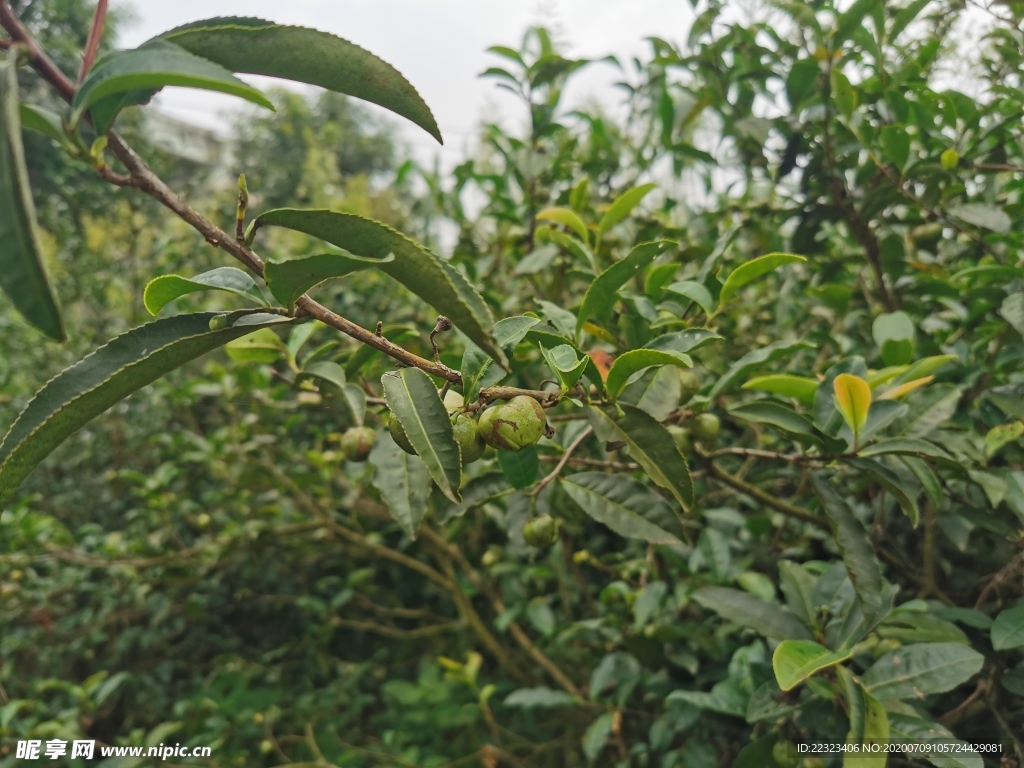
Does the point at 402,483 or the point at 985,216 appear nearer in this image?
the point at 402,483

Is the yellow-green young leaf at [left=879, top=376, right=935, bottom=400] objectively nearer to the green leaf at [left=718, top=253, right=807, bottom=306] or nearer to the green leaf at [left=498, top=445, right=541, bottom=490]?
the green leaf at [left=718, top=253, right=807, bottom=306]

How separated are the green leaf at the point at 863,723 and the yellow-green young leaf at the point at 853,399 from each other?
31 centimetres

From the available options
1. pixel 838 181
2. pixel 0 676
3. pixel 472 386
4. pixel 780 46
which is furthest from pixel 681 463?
pixel 0 676

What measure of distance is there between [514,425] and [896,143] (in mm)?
961


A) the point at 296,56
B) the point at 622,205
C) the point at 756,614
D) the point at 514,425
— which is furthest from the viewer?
the point at 622,205

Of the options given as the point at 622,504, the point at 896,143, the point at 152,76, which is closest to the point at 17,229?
the point at 152,76

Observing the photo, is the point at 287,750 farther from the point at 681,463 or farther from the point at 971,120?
the point at 971,120

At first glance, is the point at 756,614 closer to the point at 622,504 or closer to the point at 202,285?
the point at 622,504

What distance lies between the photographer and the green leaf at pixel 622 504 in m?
0.79

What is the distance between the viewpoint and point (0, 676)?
6.21 ft

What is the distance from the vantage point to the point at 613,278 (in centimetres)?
72

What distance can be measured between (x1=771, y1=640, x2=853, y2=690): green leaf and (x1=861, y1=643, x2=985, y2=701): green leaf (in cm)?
13

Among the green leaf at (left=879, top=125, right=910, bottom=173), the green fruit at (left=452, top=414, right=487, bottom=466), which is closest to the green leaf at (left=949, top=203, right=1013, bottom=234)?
the green leaf at (left=879, top=125, right=910, bottom=173)

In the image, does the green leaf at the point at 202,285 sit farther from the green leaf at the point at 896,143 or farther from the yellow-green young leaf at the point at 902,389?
→ the green leaf at the point at 896,143
